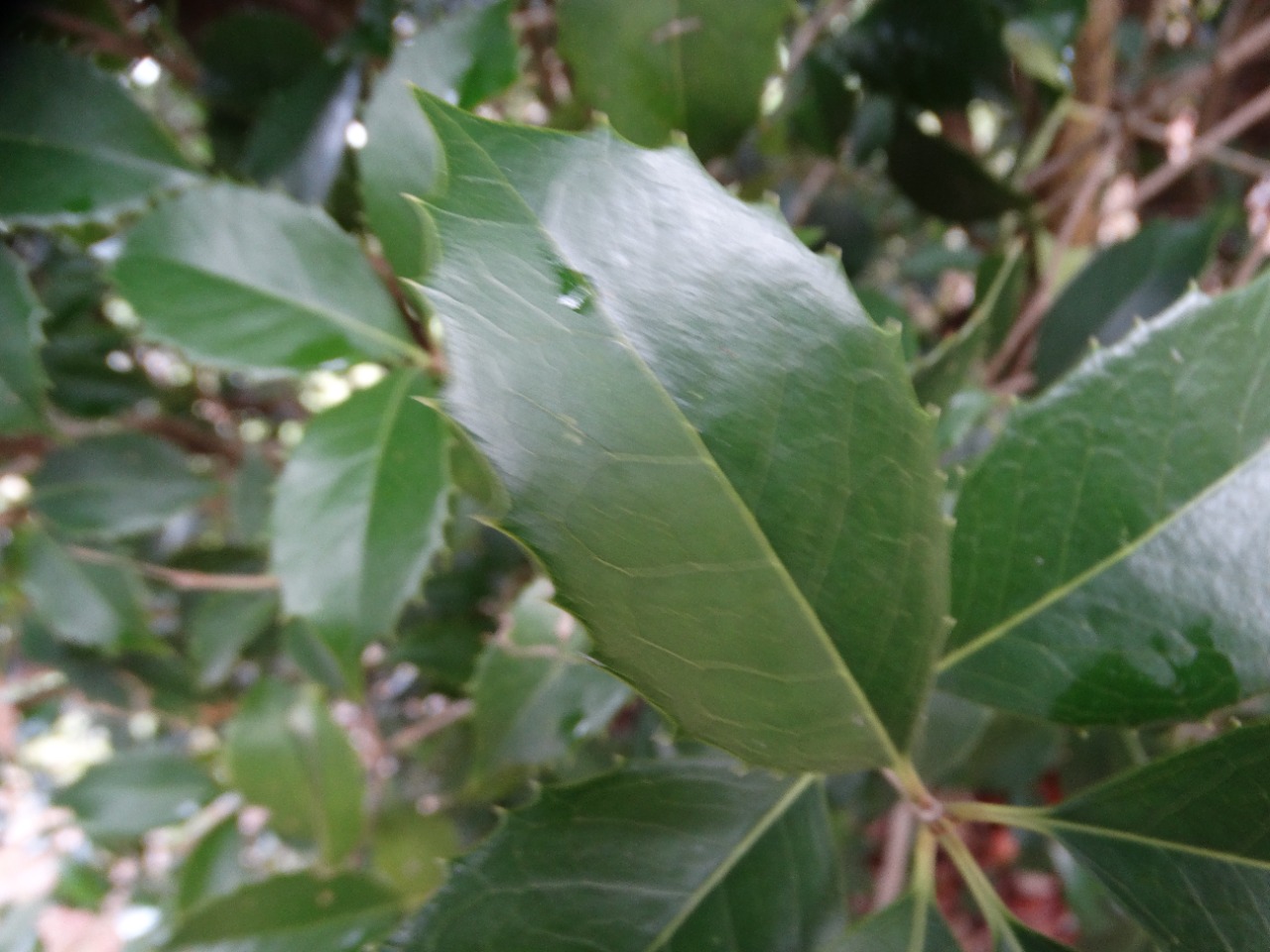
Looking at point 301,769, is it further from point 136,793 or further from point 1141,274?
point 1141,274

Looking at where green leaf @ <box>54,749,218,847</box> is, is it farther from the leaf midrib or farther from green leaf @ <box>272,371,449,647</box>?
the leaf midrib

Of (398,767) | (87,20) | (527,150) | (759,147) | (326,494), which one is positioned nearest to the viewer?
(527,150)

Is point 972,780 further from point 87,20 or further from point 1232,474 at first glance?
point 87,20

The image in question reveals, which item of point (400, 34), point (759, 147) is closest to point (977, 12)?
point (759, 147)

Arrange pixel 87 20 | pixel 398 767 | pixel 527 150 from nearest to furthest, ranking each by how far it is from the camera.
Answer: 1. pixel 527 150
2. pixel 87 20
3. pixel 398 767

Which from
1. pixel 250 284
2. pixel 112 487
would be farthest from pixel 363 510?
pixel 112 487

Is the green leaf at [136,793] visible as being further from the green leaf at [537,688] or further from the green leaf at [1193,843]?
the green leaf at [1193,843]
